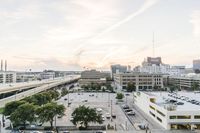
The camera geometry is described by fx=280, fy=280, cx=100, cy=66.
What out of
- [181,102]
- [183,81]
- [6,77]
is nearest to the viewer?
[181,102]

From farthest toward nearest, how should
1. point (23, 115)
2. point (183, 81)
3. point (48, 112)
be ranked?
1. point (183, 81)
2. point (48, 112)
3. point (23, 115)

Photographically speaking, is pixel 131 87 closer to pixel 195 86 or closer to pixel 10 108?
pixel 195 86

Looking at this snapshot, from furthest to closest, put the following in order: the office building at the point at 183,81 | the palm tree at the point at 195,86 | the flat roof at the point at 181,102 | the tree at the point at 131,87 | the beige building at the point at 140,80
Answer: the office building at the point at 183,81, the beige building at the point at 140,80, the palm tree at the point at 195,86, the tree at the point at 131,87, the flat roof at the point at 181,102

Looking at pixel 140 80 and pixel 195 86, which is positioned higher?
pixel 140 80

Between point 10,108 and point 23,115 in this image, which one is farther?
point 10,108

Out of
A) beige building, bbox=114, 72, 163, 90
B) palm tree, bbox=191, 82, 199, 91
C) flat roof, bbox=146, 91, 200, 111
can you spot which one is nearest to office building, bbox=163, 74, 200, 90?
palm tree, bbox=191, 82, 199, 91

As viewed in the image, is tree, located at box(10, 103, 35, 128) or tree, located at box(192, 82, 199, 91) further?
tree, located at box(192, 82, 199, 91)

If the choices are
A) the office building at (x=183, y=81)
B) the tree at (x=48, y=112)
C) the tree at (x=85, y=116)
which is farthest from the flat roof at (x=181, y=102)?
the office building at (x=183, y=81)

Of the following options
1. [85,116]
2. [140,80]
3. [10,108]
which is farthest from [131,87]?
[85,116]

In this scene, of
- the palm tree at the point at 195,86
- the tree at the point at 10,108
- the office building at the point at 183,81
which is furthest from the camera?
the office building at the point at 183,81

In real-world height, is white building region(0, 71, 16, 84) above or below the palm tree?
above

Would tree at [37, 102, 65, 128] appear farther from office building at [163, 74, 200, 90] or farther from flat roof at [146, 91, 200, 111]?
office building at [163, 74, 200, 90]

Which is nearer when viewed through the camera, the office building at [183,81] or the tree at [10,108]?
the tree at [10,108]

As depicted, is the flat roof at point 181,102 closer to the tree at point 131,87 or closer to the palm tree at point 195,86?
the tree at point 131,87
